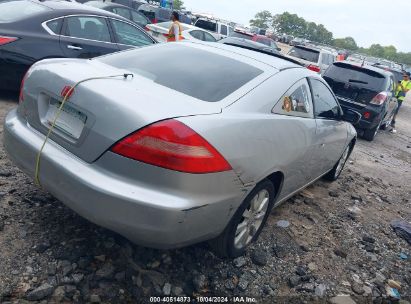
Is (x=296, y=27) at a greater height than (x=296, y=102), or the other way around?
(x=296, y=102)

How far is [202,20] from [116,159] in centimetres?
1883

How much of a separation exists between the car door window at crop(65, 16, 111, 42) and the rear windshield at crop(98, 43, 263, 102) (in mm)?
2794

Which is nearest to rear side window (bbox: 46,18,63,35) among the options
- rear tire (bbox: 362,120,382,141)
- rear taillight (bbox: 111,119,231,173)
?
rear taillight (bbox: 111,119,231,173)

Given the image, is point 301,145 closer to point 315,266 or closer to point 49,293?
→ point 315,266

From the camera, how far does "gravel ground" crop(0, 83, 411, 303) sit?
8.37 feet

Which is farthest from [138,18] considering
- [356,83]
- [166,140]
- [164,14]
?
[166,140]

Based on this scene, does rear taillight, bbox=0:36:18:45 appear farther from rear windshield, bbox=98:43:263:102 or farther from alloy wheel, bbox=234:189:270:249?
alloy wheel, bbox=234:189:270:249

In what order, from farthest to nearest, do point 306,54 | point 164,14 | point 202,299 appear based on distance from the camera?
point 164,14, point 306,54, point 202,299

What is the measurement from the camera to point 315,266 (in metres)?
3.35

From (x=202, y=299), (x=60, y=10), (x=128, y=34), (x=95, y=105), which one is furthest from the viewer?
(x=128, y=34)

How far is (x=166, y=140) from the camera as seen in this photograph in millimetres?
2182

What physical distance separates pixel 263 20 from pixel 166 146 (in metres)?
138

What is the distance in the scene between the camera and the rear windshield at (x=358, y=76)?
862cm

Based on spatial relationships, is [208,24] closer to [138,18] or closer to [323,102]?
[138,18]
